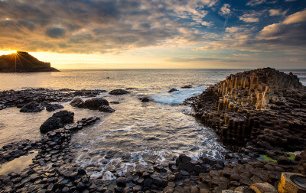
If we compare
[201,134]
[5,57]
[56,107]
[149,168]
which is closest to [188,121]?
[201,134]

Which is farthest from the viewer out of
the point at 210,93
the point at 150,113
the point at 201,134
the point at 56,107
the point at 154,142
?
the point at 210,93

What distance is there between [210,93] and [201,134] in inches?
613

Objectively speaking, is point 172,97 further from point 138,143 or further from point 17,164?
point 17,164

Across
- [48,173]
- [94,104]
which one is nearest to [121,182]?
[48,173]

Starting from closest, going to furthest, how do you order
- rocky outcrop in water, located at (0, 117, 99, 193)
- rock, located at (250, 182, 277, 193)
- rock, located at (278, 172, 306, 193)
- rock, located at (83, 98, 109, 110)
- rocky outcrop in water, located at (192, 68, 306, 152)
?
rock, located at (278, 172, 306, 193), rock, located at (250, 182, 277, 193), rocky outcrop in water, located at (0, 117, 99, 193), rocky outcrop in water, located at (192, 68, 306, 152), rock, located at (83, 98, 109, 110)

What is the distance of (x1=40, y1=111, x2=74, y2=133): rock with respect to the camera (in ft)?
55.9

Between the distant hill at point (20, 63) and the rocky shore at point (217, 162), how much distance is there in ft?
588

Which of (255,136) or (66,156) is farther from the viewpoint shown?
(255,136)

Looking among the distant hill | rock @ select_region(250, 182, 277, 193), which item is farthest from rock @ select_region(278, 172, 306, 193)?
the distant hill

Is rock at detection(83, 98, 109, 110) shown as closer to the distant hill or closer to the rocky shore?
the rocky shore

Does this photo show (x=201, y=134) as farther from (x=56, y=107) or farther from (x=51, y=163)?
(x=56, y=107)

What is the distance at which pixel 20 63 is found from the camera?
17225 centimetres

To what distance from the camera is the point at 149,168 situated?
417 inches

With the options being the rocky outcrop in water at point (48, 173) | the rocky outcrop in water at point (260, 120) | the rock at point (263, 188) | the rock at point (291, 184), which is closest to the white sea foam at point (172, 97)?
the rocky outcrop in water at point (260, 120)
